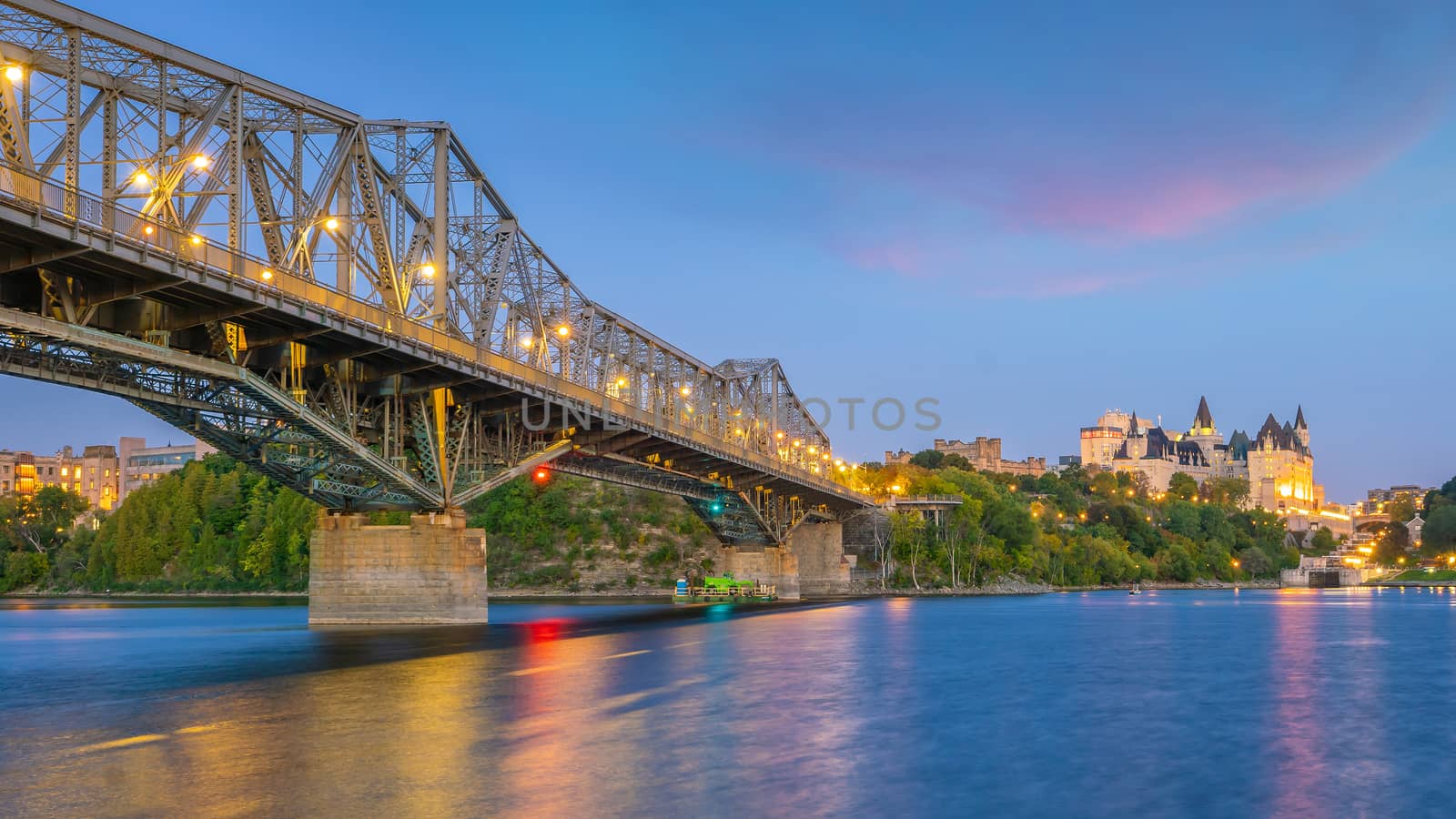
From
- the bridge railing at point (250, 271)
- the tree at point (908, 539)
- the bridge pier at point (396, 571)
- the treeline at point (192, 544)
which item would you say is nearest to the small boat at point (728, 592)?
the tree at point (908, 539)

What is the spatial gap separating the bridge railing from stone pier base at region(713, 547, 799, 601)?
53640 millimetres

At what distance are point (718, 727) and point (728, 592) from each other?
92148mm

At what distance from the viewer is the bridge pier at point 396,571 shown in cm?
6366

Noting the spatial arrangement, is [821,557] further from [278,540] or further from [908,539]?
[278,540]

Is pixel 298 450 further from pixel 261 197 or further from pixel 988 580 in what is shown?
pixel 988 580

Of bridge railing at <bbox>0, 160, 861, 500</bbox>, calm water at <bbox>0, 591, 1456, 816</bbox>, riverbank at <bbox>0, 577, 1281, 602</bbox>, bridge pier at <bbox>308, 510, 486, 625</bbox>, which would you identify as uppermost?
bridge railing at <bbox>0, 160, 861, 500</bbox>

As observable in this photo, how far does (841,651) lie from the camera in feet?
178

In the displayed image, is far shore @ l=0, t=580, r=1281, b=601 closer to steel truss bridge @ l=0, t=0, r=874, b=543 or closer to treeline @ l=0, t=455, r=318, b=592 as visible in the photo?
treeline @ l=0, t=455, r=318, b=592

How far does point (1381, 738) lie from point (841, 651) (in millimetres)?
25951

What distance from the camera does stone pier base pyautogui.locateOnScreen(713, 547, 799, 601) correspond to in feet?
417

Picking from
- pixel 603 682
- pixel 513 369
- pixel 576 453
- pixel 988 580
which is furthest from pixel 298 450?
pixel 988 580

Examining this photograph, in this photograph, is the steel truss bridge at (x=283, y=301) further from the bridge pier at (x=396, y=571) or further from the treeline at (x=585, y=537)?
the treeline at (x=585, y=537)

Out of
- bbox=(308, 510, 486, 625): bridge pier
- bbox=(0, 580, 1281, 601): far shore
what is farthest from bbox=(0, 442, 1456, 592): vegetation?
bbox=(308, 510, 486, 625): bridge pier

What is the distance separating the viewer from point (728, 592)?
399 ft
